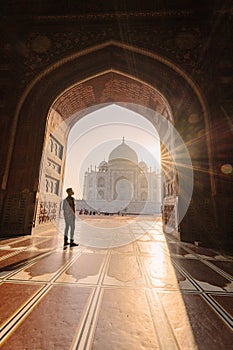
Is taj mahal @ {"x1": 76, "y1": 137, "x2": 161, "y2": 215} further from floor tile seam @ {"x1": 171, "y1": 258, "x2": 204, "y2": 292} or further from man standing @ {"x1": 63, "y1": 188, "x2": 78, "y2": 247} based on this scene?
floor tile seam @ {"x1": 171, "y1": 258, "x2": 204, "y2": 292}

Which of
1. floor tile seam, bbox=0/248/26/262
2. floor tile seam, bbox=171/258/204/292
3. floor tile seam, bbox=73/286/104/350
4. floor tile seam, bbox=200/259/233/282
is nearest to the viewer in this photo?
floor tile seam, bbox=73/286/104/350

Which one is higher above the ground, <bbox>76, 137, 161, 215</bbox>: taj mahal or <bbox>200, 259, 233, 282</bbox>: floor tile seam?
<bbox>76, 137, 161, 215</bbox>: taj mahal

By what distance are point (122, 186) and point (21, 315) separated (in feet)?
95.3

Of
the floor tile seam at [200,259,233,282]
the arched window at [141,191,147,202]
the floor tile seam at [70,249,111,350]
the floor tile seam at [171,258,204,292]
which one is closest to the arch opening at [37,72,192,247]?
the floor tile seam at [200,259,233,282]

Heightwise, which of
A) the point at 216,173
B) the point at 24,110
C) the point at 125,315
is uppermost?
the point at 24,110

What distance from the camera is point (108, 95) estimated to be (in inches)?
228

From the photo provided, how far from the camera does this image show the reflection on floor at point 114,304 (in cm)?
75

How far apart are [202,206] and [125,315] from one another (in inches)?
118

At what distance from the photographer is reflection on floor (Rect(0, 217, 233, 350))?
2.45ft

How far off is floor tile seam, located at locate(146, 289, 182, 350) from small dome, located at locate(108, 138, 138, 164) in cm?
2761

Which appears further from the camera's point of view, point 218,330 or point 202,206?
point 202,206

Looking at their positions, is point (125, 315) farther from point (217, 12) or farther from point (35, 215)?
point (217, 12)

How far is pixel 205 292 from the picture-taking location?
123 cm

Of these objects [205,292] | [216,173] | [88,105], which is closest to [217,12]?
[216,173]
